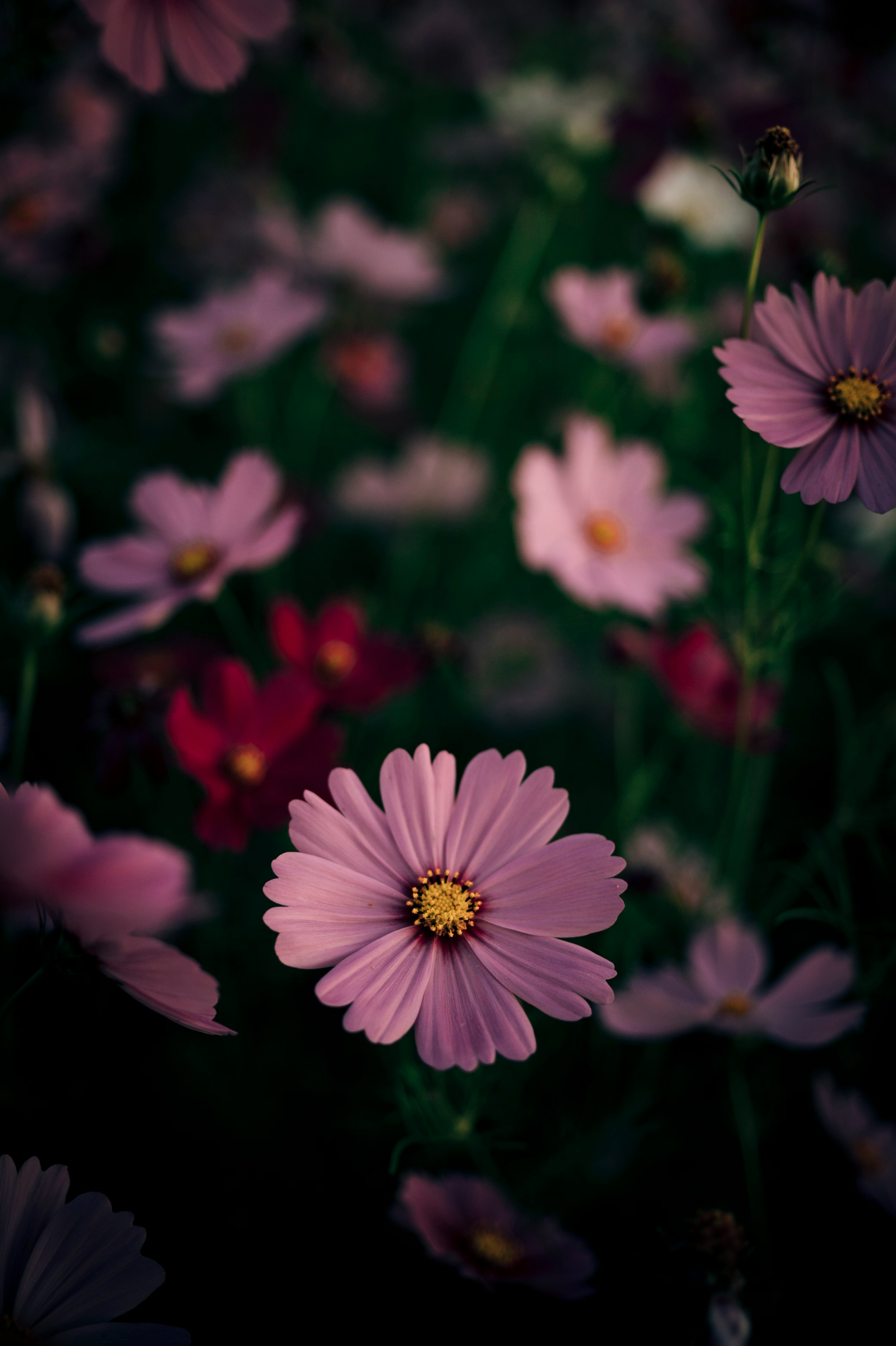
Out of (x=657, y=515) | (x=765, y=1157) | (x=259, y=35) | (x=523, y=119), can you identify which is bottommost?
(x=765, y=1157)

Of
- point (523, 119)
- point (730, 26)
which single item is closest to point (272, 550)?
point (523, 119)

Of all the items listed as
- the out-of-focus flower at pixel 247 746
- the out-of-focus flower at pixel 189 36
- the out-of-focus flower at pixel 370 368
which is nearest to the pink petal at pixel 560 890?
the out-of-focus flower at pixel 247 746

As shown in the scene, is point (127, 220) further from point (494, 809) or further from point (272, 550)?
point (494, 809)

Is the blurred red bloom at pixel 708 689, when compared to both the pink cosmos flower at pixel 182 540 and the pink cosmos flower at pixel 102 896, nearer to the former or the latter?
the pink cosmos flower at pixel 182 540

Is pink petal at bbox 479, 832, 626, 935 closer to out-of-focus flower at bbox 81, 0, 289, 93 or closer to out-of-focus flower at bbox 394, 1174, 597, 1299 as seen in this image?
out-of-focus flower at bbox 394, 1174, 597, 1299

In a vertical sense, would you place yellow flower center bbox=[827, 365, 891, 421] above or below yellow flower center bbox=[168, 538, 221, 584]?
below

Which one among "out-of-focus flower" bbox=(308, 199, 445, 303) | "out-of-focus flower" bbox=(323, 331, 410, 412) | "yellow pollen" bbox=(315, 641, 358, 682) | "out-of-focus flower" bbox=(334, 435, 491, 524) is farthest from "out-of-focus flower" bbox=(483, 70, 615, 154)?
"yellow pollen" bbox=(315, 641, 358, 682)

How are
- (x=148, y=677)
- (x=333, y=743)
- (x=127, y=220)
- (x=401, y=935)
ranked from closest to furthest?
(x=401, y=935), (x=333, y=743), (x=148, y=677), (x=127, y=220)
